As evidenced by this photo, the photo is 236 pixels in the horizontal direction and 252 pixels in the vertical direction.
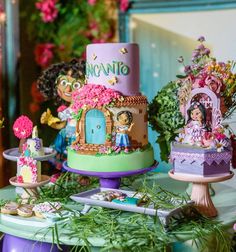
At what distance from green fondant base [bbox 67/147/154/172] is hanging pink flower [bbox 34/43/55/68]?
1.06 m

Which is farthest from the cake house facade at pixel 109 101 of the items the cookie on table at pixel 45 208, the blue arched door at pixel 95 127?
the cookie on table at pixel 45 208

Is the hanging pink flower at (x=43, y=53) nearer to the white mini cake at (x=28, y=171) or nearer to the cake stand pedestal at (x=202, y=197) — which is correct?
the white mini cake at (x=28, y=171)

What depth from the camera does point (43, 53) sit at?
261cm

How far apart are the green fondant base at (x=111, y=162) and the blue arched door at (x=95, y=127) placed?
5 centimetres

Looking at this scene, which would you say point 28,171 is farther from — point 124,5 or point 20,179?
point 124,5

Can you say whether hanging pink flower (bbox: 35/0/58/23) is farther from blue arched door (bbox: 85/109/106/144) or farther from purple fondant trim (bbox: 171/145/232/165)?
purple fondant trim (bbox: 171/145/232/165)

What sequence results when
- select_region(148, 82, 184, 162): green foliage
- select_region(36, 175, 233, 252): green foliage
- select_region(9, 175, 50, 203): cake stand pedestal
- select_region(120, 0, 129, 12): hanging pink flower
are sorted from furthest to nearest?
select_region(120, 0, 129, 12): hanging pink flower → select_region(148, 82, 184, 162): green foliage → select_region(9, 175, 50, 203): cake stand pedestal → select_region(36, 175, 233, 252): green foliage

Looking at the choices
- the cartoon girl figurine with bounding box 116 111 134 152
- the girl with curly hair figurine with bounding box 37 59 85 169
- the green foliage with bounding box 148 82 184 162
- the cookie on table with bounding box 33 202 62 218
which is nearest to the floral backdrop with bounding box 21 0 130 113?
the girl with curly hair figurine with bounding box 37 59 85 169

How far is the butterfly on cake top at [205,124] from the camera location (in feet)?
4.77

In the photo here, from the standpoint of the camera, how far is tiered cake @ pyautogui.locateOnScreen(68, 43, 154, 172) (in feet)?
5.21

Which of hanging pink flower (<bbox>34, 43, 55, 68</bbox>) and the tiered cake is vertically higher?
hanging pink flower (<bbox>34, 43, 55, 68</bbox>)

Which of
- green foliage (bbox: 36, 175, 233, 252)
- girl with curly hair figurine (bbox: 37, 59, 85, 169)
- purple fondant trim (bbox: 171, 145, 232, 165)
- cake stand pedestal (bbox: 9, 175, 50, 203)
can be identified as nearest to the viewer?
green foliage (bbox: 36, 175, 233, 252)

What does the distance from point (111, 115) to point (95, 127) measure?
6cm

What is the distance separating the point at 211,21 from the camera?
2367 mm
